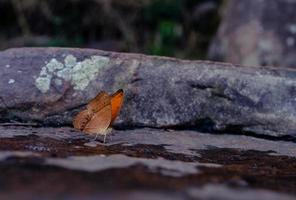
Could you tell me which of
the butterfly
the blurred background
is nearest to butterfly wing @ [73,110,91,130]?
the butterfly

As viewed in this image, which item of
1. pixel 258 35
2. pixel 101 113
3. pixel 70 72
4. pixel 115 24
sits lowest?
pixel 101 113

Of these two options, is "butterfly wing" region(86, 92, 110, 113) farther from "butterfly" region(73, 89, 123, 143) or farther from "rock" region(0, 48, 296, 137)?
"rock" region(0, 48, 296, 137)

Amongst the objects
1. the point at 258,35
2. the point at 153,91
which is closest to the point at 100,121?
the point at 153,91

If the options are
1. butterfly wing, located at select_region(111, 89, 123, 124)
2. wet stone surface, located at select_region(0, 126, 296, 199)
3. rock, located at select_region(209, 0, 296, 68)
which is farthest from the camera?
rock, located at select_region(209, 0, 296, 68)

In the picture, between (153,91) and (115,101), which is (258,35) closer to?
(153,91)

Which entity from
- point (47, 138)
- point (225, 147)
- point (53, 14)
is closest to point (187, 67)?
point (225, 147)

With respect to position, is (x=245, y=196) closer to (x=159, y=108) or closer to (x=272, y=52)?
(x=159, y=108)

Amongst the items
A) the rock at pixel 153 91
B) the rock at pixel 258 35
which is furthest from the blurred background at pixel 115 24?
the rock at pixel 153 91
